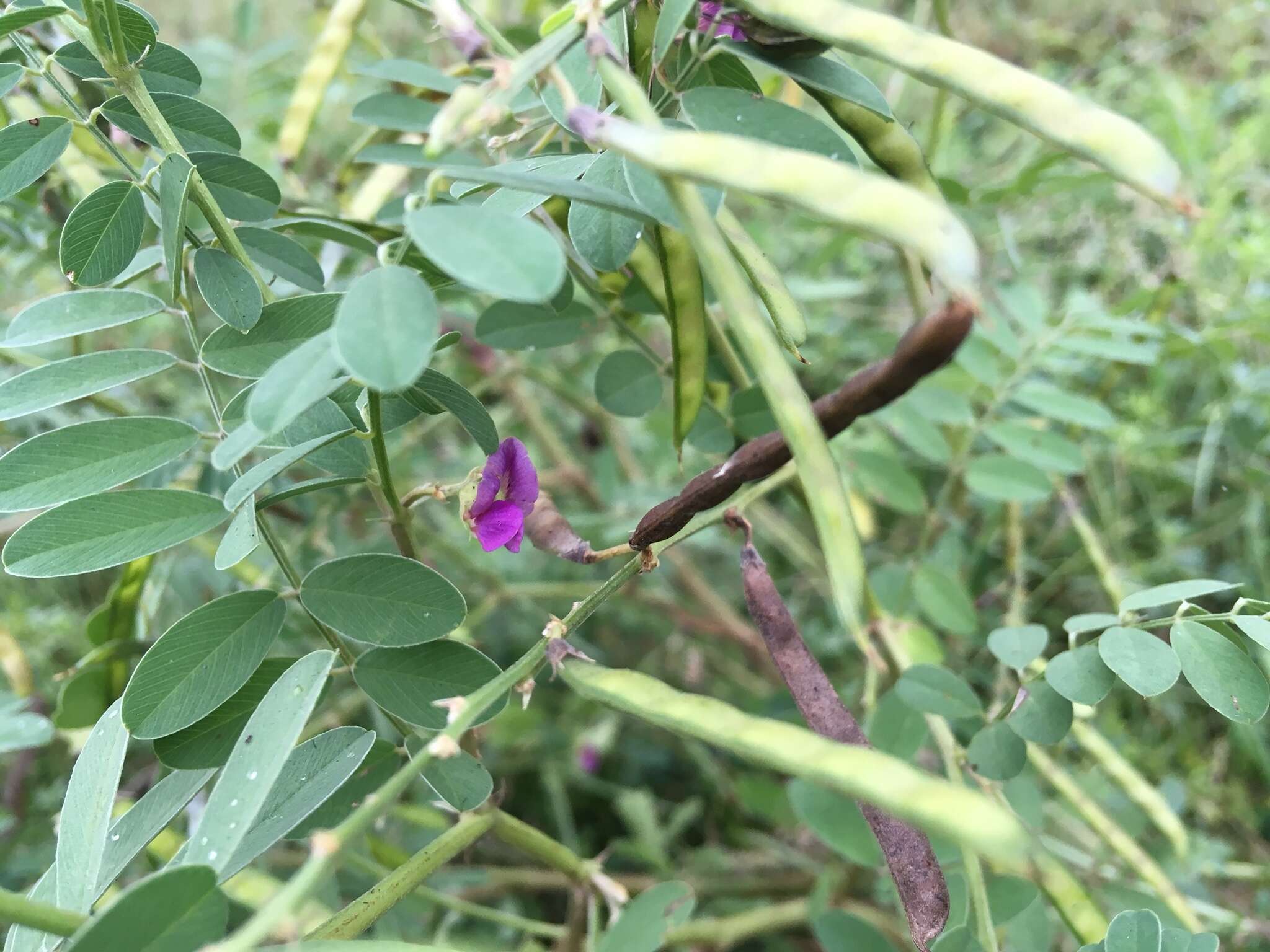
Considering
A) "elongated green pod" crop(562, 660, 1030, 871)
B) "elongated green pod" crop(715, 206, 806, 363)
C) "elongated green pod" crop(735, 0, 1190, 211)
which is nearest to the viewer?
"elongated green pod" crop(562, 660, 1030, 871)

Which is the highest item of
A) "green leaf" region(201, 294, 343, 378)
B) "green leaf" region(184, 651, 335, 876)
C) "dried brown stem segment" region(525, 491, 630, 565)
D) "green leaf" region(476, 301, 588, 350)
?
"green leaf" region(201, 294, 343, 378)

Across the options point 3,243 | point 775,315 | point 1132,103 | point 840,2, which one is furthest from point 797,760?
point 1132,103

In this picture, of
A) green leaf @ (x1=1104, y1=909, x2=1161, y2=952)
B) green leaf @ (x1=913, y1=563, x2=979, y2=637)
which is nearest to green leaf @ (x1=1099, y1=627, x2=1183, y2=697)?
green leaf @ (x1=1104, y1=909, x2=1161, y2=952)

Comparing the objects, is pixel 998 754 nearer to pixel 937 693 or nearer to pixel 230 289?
pixel 937 693

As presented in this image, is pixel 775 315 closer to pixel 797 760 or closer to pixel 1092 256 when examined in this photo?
pixel 797 760

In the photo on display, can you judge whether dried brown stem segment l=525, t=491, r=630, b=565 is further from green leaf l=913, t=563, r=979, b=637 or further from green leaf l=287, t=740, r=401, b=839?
green leaf l=913, t=563, r=979, b=637

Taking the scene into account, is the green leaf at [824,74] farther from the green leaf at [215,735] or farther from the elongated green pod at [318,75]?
the elongated green pod at [318,75]

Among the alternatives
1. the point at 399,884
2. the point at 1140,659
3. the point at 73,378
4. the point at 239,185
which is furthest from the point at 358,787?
the point at 1140,659
